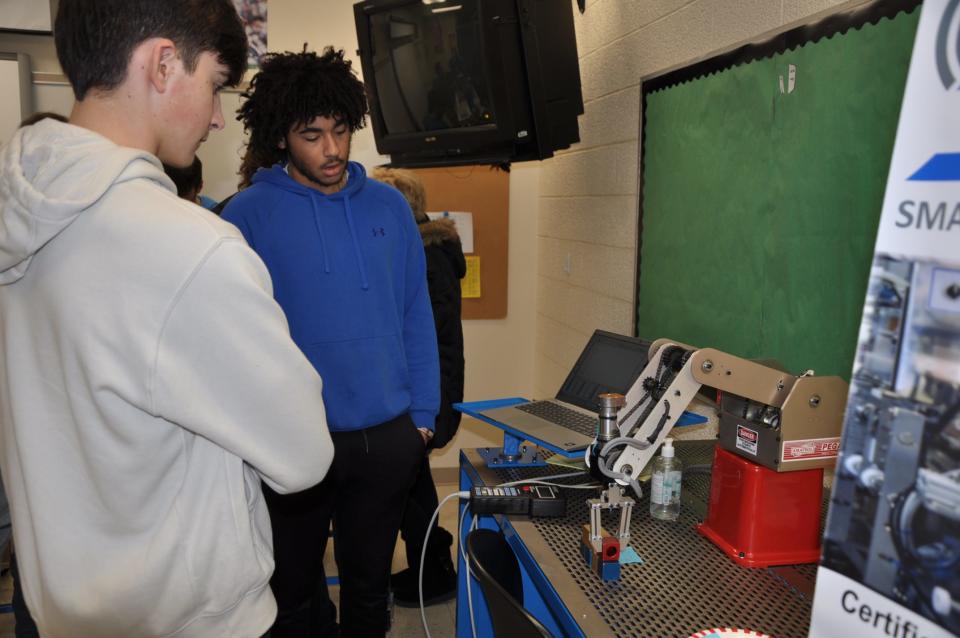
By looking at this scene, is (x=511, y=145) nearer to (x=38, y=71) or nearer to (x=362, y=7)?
(x=362, y=7)

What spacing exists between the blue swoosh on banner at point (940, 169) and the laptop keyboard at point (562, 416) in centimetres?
104

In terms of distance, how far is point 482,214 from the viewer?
12.0 ft

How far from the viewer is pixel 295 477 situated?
885mm

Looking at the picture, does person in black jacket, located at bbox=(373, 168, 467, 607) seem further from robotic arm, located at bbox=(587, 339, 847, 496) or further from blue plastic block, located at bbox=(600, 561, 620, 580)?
blue plastic block, located at bbox=(600, 561, 620, 580)

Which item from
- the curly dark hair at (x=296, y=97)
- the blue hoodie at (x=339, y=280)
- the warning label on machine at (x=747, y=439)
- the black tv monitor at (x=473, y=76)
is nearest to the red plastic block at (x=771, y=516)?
the warning label on machine at (x=747, y=439)

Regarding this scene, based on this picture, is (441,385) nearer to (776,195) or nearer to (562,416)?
(562,416)

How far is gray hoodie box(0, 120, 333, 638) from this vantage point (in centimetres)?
78

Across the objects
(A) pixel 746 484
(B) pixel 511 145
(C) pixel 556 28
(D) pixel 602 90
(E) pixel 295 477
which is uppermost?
(C) pixel 556 28

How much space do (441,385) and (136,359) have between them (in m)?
1.84

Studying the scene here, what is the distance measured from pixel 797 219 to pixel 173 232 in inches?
51.1

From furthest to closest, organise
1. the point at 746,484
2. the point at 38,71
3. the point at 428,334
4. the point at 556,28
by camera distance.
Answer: the point at 38,71 → the point at 556,28 → the point at 428,334 → the point at 746,484

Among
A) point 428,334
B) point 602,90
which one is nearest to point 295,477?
point 428,334

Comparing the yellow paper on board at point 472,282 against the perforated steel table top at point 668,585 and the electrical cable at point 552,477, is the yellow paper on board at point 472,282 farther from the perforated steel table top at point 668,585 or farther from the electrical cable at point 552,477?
the perforated steel table top at point 668,585

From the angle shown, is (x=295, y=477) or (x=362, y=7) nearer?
(x=295, y=477)
